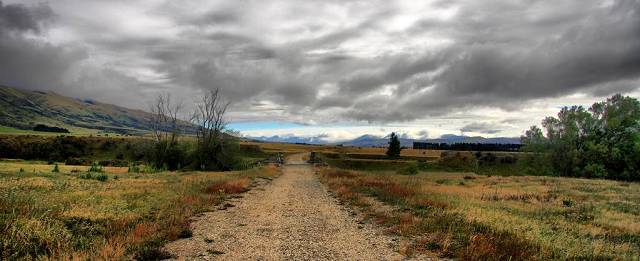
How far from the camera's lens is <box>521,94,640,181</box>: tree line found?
54.6 metres

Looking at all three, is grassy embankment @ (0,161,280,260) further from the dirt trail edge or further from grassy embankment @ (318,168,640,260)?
grassy embankment @ (318,168,640,260)

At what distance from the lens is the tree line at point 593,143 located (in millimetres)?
54594

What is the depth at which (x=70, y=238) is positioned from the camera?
9.66m

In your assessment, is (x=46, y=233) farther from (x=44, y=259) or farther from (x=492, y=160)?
(x=492, y=160)

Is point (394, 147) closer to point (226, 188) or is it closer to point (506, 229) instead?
point (226, 188)

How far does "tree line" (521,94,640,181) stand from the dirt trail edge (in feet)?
189

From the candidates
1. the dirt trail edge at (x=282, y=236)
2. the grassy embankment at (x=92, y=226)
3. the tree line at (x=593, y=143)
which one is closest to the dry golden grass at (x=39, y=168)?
the grassy embankment at (x=92, y=226)

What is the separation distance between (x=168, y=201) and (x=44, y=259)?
9642 millimetres

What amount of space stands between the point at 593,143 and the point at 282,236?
63787mm

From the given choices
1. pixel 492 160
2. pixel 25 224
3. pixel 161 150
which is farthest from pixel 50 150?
pixel 492 160

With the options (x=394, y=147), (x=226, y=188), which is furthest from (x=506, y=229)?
(x=394, y=147)

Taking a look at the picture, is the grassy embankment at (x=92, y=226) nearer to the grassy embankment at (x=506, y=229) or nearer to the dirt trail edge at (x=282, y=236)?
the dirt trail edge at (x=282, y=236)

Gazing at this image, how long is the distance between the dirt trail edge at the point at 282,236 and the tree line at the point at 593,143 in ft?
189

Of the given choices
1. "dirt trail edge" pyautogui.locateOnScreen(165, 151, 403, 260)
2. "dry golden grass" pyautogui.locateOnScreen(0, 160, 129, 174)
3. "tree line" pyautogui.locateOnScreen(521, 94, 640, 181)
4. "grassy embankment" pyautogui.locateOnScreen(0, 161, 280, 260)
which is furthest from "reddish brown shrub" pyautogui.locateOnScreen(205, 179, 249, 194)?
"tree line" pyautogui.locateOnScreen(521, 94, 640, 181)
